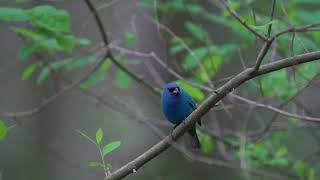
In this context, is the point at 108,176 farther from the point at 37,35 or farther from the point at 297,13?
the point at 297,13

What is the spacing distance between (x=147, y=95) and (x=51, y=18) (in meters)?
4.42

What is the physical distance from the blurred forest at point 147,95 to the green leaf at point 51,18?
0.20ft

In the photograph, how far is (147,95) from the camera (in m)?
8.70

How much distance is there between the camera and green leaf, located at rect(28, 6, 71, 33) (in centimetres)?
429

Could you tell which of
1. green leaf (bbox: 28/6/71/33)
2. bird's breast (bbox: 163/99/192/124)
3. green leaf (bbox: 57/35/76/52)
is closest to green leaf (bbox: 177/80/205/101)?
bird's breast (bbox: 163/99/192/124)

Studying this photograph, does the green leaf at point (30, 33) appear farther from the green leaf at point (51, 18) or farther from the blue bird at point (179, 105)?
the blue bird at point (179, 105)

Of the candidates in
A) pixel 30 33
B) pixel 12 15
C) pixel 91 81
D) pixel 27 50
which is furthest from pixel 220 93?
pixel 91 81

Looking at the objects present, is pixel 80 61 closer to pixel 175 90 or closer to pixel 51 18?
pixel 175 90

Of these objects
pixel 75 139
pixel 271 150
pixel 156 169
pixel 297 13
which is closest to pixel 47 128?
pixel 75 139

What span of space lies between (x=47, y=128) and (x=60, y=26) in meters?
5.24

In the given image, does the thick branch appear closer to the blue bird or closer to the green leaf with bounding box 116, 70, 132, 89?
the blue bird

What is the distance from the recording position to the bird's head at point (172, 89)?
4934 mm

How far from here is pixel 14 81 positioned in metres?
9.91

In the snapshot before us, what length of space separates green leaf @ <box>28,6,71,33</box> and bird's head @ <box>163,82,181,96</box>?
103 cm
